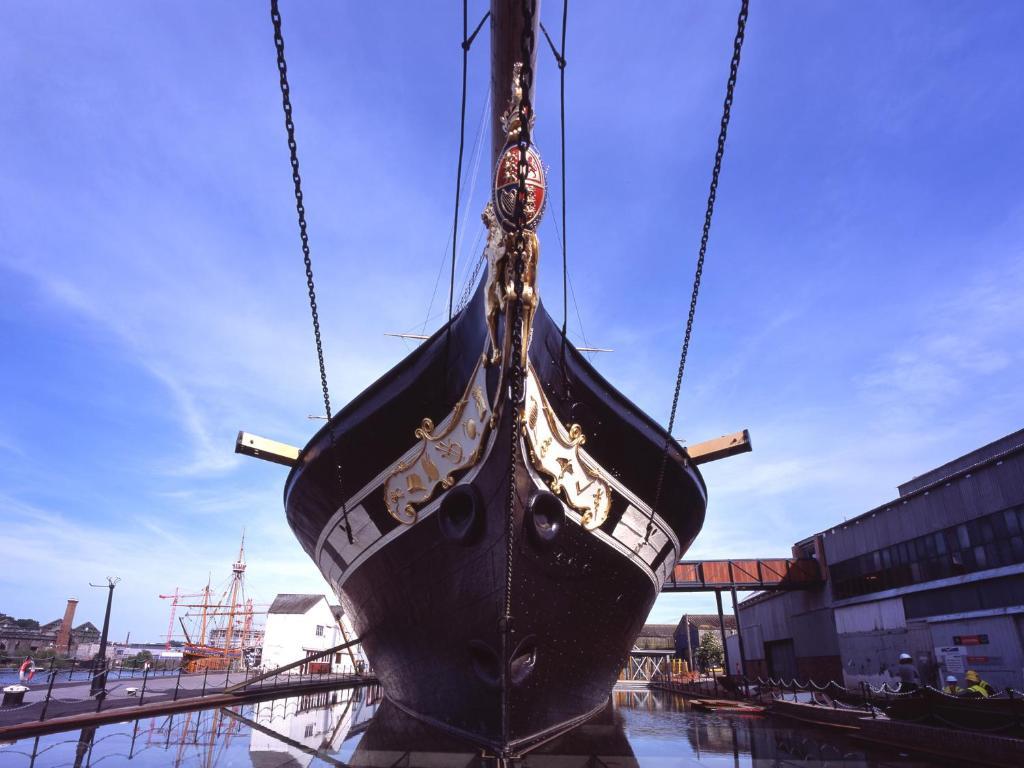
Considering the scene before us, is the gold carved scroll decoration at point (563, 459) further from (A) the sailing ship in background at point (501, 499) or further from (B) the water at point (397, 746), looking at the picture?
(B) the water at point (397, 746)

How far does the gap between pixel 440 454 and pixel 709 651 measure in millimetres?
43682

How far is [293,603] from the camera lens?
33.3m

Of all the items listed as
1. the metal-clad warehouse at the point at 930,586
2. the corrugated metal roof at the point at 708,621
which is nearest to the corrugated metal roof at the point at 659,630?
the corrugated metal roof at the point at 708,621

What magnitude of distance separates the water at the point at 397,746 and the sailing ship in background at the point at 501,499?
1.42 ft

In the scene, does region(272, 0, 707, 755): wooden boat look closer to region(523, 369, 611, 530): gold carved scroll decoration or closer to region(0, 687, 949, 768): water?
region(523, 369, 611, 530): gold carved scroll decoration

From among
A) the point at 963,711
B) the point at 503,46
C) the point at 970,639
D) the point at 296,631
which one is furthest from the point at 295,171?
the point at 296,631

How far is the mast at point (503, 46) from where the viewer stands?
4863mm

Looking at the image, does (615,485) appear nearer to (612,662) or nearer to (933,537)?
(612,662)

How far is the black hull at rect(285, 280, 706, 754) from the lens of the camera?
237 inches

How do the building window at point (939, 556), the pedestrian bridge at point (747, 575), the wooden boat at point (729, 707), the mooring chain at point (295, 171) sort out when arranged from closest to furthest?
the mooring chain at point (295, 171) → the wooden boat at point (729, 707) → the building window at point (939, 556) → the pedestrian bridge at point (747, 575)

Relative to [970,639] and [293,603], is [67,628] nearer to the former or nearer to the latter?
[293,603]

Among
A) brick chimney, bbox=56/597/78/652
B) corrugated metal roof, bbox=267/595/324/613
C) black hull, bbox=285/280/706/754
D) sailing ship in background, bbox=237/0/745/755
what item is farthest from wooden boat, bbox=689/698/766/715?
brick chimney, bbox=56/597/78/652

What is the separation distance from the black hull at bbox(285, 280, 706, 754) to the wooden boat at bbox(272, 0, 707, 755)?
2cm

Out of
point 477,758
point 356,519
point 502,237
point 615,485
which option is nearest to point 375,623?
point 356,519
